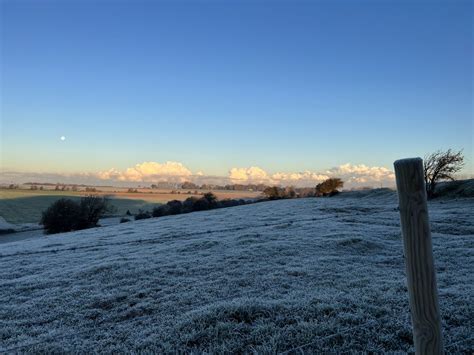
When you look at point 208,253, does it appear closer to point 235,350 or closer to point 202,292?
point 202,292

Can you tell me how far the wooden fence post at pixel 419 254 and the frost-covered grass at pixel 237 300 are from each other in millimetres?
2540

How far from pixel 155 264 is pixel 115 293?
3219mm

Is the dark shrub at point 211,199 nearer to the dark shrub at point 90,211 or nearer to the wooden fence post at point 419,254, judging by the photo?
the dark shrub at point 90,211

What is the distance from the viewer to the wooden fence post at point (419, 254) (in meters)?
3.07

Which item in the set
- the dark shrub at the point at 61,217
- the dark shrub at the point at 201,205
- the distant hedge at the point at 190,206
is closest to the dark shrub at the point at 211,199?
the distant hedge at the point at 190,206

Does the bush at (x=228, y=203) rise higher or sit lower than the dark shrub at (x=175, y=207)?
higher

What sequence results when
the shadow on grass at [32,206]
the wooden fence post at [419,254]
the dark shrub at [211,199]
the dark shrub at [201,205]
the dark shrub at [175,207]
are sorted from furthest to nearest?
the shadow on grass at [32,206] < the dark shrub at [211,199] < the dark shrub at [201,205] < the dark shrub at [175,207] < the wooden fence post at [419,254]

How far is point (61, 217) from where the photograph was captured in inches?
1949

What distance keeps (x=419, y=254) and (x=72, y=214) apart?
180 feet

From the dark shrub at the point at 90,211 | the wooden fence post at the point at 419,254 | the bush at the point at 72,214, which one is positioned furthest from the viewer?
the dark shrub at the point at 90,211

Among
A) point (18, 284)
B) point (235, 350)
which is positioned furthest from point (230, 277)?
point (18, 284)

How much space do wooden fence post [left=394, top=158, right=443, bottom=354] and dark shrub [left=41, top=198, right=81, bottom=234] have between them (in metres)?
53.0

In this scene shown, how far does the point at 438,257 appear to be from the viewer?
12375mm

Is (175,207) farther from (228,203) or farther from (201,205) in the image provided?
(228,203)
